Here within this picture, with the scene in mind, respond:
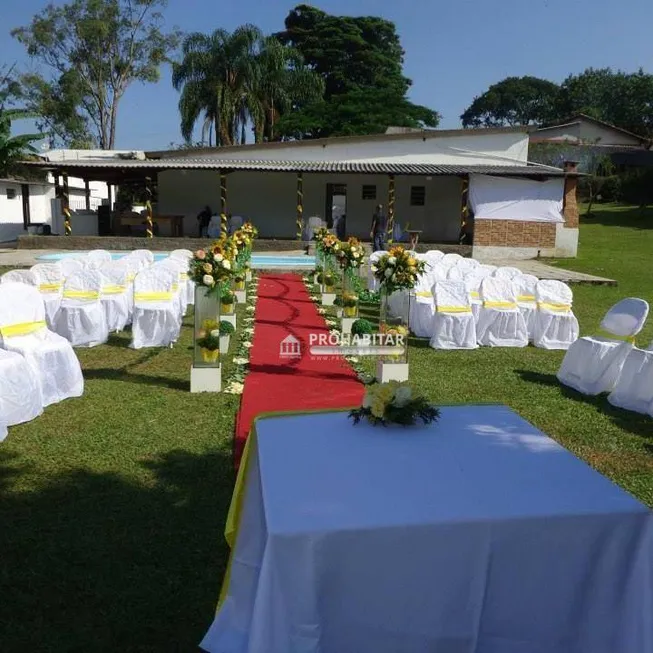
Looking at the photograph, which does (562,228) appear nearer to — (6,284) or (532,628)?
(6,284)

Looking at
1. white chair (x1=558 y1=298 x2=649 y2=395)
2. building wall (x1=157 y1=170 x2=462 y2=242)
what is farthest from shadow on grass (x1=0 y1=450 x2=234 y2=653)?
building wall (x1=157 y1=170 x2=462 y2=242)

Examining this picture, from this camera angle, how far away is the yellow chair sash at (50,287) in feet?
30.4

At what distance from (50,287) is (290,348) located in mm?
3537

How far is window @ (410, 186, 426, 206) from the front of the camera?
26984mm

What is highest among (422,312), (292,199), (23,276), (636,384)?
(292,199)

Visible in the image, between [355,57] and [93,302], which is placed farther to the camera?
[355,57]

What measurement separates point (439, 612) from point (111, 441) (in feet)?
12.6

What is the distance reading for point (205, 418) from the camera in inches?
245

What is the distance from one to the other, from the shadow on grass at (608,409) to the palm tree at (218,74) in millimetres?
29910

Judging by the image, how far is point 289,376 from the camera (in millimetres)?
7758

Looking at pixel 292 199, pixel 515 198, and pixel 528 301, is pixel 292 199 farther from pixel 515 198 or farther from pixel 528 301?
pixel 528 301

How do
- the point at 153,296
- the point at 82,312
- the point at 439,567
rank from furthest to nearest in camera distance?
the point at 153,296 → the point at 82,312 → the point at 439,567

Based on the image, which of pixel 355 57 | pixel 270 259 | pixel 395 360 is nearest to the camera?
pixel 395 360

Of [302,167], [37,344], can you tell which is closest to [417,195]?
[302,167]
